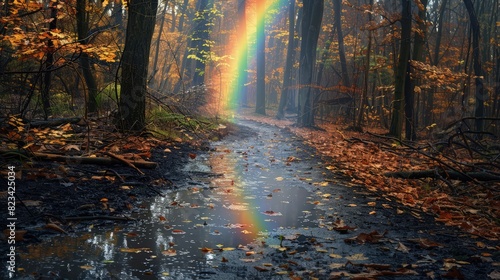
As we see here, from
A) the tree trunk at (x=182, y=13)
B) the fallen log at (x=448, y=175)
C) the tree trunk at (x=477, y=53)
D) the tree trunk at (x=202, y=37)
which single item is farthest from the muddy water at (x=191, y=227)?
the tree trunk at (x=182, y=13)

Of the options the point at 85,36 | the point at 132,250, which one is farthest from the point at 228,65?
the point at 132,250

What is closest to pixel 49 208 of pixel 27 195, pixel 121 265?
pixel 27 195

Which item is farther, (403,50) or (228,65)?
(228,65)

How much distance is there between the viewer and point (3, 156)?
5945mm

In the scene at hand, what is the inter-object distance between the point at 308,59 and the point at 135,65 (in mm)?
11714

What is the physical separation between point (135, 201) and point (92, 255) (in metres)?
1.99

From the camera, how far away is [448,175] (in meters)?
7.68

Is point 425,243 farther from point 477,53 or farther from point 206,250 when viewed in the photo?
point 477,53

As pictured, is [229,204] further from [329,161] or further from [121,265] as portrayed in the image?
[329,161]

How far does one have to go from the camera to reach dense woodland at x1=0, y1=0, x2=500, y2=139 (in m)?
9.55

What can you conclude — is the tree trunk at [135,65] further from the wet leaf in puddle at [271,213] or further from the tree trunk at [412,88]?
the tree trunk at [412,88]

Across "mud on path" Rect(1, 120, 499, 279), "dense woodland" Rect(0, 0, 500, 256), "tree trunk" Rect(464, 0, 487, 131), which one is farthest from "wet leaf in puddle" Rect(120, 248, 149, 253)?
"tree trunk" Rect(464, 0, 487, 131)

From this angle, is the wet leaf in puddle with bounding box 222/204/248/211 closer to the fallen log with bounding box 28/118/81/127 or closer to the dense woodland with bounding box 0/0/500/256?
the dense woodland with bounding box 0/0/500/256

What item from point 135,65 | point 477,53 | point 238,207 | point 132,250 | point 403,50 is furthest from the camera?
point 477,53
